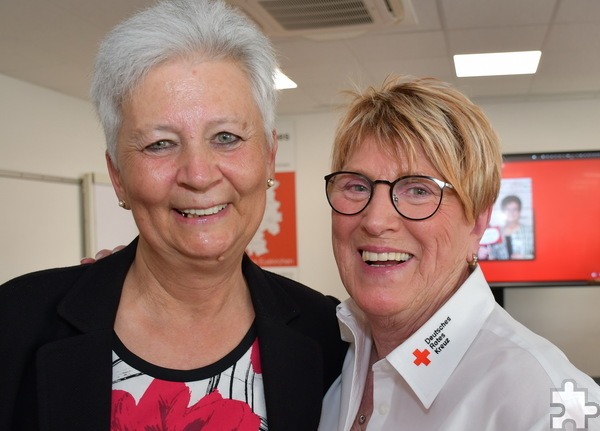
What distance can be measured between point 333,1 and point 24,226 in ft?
10.8

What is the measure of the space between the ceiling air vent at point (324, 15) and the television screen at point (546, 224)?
138 inches

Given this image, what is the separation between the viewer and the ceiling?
3883mm

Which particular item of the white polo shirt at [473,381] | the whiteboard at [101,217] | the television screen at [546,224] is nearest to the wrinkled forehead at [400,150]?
the white polo shirt at [473,381]

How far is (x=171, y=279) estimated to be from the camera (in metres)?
1.49

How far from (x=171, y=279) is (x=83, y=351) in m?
0.25

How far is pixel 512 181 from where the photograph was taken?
6996 millimetres

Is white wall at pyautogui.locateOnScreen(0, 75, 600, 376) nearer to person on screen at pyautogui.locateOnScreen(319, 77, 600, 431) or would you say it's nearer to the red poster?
the red poster

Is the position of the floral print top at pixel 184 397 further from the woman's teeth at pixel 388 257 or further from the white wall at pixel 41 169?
the white wall at pixel 41 169

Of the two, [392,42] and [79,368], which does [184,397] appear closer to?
[79,368]

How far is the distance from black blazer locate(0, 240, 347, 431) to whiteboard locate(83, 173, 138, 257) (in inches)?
185

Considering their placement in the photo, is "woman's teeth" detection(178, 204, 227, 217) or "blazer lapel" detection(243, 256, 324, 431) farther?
"blazer lapel" detection(243, 256, 324, 431)

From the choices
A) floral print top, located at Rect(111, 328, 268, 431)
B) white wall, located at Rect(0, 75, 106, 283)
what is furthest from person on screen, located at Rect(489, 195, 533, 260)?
floral print top, located at Rect(111, 328, 268, 431)

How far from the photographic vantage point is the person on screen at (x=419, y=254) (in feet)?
4.26

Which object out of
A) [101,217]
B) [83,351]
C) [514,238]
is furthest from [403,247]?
[514,238]
